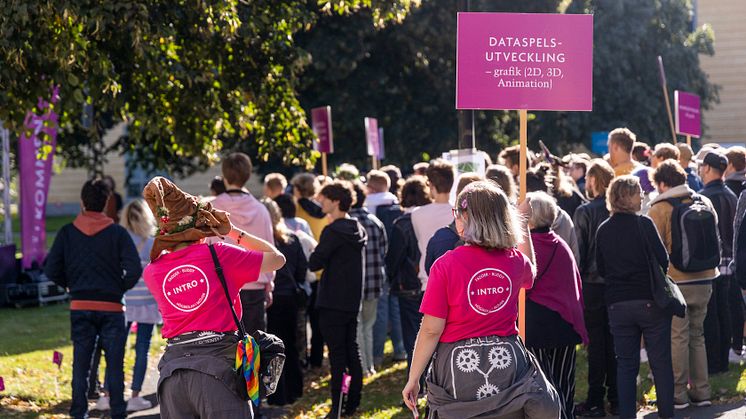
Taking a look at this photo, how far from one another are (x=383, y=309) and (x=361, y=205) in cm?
229

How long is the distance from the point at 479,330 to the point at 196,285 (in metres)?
1.32

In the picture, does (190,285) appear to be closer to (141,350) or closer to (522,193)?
(522,193)

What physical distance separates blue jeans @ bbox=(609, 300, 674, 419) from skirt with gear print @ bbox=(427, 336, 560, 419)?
2930 millimetres

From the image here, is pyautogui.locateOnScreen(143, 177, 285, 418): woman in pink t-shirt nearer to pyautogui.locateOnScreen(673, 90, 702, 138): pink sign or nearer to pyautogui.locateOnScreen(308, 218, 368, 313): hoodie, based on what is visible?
pyautogui.locateOnScreen(308, 218, 368, 313): hoodie

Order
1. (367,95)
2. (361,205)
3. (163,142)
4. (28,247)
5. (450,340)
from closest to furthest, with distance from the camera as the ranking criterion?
(450,340) < (361,205) < (163,142) < (28,247) < (367,95)

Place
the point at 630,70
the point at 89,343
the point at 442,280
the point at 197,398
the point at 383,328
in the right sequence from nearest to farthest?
the point at 442,280 < the point at 197,398 < the point at 89,343 < the point at 383,328 < the point at 630,70

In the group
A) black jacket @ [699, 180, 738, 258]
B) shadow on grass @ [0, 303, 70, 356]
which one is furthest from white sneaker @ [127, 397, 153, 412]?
black jacket @ [699, 180, 738, 258]

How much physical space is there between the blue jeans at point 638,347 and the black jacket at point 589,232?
70 centimetres

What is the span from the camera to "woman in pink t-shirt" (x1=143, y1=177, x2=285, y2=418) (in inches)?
200

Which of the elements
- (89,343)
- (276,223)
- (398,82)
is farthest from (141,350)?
(398,82)

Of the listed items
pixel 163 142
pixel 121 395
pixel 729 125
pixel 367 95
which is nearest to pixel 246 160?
pixel 121 395

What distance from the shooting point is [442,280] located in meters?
4.90

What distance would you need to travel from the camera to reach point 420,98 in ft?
83.4

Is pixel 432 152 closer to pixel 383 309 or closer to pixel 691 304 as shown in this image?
pixel 383 309
